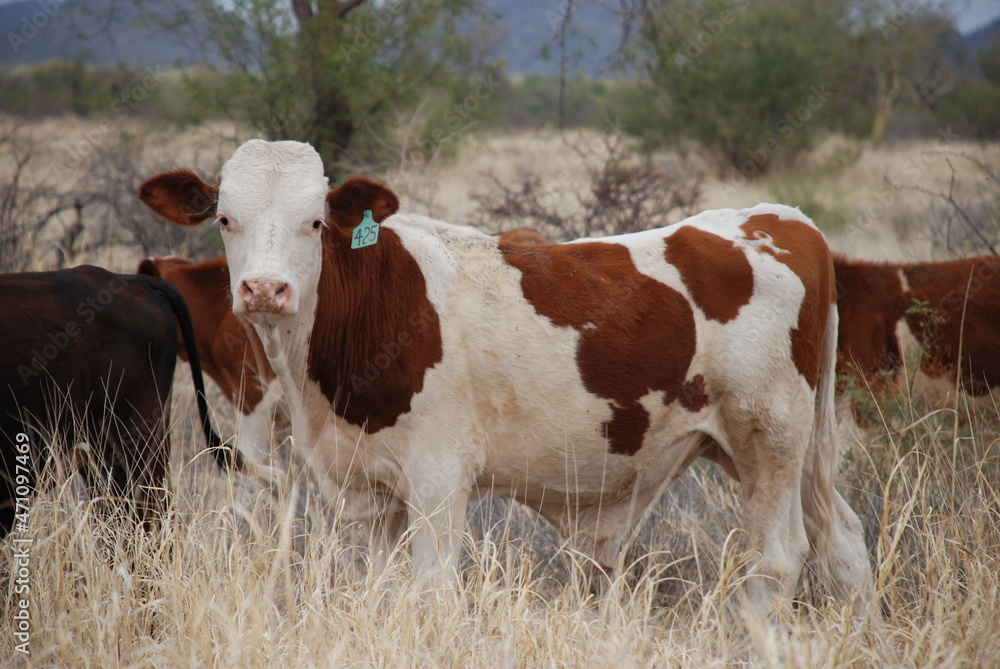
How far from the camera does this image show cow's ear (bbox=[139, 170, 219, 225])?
310 cm

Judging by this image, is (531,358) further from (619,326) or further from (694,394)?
(694,394)

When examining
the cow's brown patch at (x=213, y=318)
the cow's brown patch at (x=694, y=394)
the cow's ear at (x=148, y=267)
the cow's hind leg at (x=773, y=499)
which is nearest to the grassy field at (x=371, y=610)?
the cow's hind leg at (x=773, y=499)

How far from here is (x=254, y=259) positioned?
271 centimetres

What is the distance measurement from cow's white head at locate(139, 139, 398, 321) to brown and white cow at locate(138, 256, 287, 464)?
1.91m

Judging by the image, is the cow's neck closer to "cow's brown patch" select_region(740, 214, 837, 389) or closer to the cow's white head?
the cow's white head

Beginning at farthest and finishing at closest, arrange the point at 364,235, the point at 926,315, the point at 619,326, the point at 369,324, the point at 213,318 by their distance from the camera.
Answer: the point at 213,318 < the point at 926,315 < the point at 619,326 < the point at 369,324 < the point at 364,235

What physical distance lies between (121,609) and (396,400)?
1139mm

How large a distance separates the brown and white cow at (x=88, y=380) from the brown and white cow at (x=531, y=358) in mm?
466

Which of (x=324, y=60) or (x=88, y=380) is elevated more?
(x=324, y=60)

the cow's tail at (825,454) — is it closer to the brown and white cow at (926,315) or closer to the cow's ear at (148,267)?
the brown and white cow at (926,315)

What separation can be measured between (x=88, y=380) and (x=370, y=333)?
1.10m

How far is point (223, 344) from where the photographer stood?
5.16 m

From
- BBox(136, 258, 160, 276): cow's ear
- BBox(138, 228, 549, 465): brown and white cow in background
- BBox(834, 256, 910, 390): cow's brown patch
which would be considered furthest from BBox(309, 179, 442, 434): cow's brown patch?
BBox(834, 256, 910, 390): cow's brown patch

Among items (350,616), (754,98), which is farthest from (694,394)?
(754,98)
